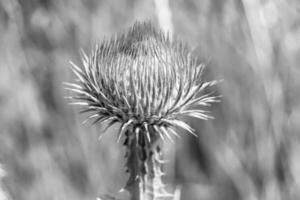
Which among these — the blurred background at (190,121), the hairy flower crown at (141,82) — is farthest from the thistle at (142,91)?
the blurred background at (190,121)

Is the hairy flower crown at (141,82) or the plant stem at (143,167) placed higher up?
the hairy flower crown at (141,82)

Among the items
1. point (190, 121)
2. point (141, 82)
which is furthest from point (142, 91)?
point (190, 121)

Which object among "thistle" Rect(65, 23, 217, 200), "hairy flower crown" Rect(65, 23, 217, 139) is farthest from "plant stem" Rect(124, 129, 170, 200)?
"hairy flower crown" Rect(65, 23, 217, 139)

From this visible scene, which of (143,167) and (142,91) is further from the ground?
→ (142,91)

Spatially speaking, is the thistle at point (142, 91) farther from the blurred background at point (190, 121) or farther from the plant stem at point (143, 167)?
the blurred background at point (190, 121)

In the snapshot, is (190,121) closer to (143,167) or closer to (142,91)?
(143,167)

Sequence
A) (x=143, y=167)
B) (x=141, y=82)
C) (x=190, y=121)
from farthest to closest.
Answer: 1. (x=190, y=121)
2. (x=143, y=167)
3. (x=141, y=82)

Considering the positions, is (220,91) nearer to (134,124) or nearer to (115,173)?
(115,173)

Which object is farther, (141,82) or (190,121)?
(190,121)
